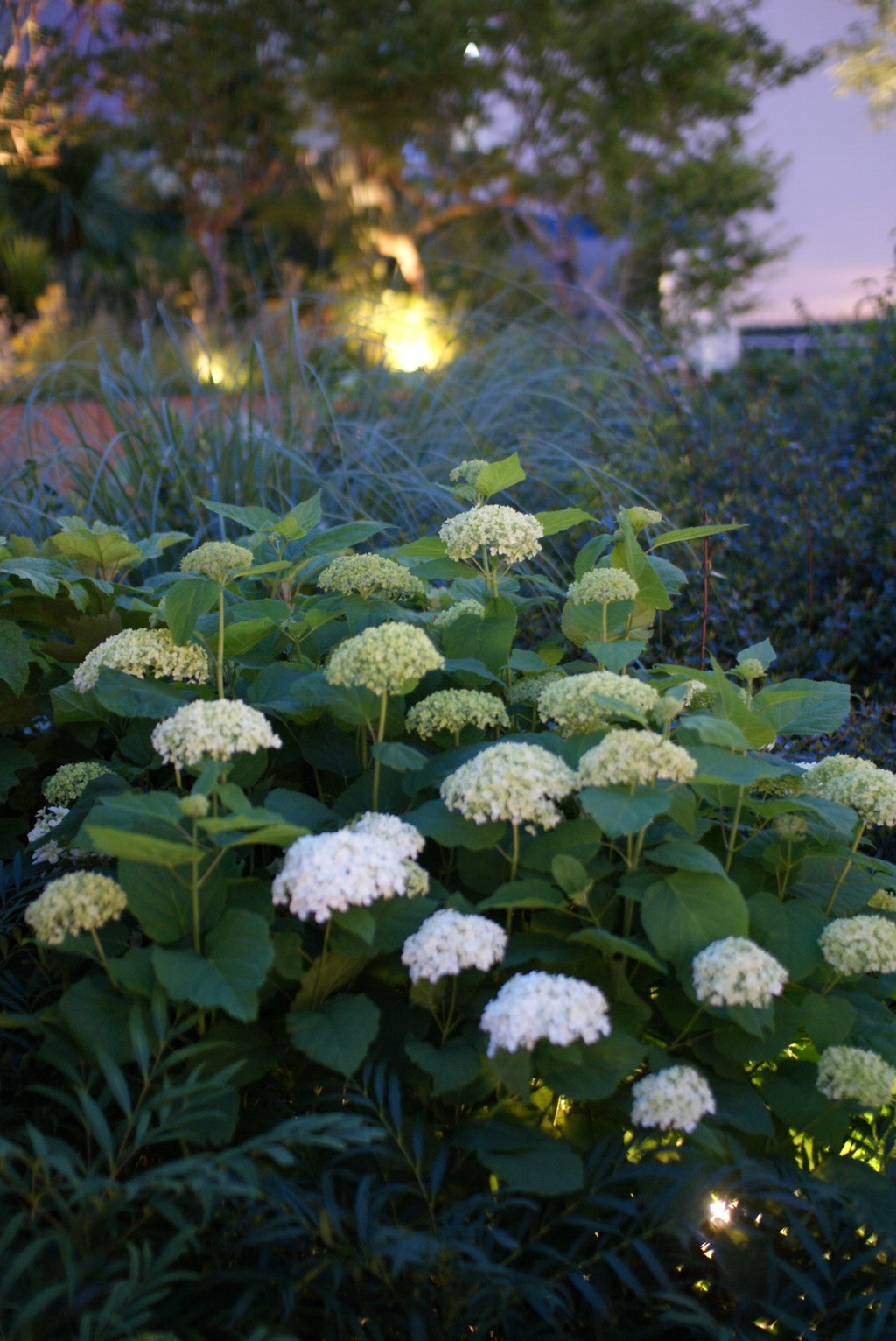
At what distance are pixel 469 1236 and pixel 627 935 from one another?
326mm

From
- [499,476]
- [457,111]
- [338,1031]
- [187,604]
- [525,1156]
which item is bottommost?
[525,1156]

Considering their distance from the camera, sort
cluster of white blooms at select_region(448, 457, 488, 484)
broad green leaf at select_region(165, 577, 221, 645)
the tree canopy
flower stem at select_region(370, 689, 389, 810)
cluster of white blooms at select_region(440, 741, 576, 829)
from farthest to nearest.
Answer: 1. the tree canopy
2. cluster of white blooms at select_region(448, 457, 488, 484)
3. broad green leaf at select_region(165, 577, 221, 645)
4. flower stem at select_region(370, 689, 389, 810)
5. cluster of white blooms at select_region(440, 741, 576, 829)

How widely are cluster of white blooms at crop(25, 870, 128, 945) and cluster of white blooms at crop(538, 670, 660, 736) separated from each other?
1.56 feet

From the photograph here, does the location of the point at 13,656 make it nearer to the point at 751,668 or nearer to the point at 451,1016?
the point at 451,1016

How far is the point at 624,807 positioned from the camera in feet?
3.11

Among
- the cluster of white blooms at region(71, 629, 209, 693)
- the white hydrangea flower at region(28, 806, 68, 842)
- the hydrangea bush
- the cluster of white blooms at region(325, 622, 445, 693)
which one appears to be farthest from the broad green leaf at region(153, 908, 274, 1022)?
the white hydrangea flower at region(28, 806, 68, 842)

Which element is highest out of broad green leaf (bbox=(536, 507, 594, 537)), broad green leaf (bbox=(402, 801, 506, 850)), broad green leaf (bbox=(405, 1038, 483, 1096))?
broad green leaf (bbox=(536, 507, 594, 537))

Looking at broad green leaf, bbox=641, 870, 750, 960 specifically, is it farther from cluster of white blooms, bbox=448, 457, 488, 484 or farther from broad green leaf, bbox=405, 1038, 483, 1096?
cluster of white blooms, bbox=448, 457, 488, 484

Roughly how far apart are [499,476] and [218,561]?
1.32 feet

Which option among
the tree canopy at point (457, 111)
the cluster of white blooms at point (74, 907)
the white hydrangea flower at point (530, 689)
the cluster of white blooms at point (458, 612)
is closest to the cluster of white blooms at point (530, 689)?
the white hydrangea flower at point (530, 689)

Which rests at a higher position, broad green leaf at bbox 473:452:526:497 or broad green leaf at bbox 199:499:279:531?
broad green leaf at bbox 473:452:526:497

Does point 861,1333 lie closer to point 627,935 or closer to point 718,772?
point 627,935

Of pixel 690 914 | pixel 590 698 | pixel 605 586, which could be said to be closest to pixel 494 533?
pixel 605 586

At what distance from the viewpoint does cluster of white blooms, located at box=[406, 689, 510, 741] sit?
1.16 meters
